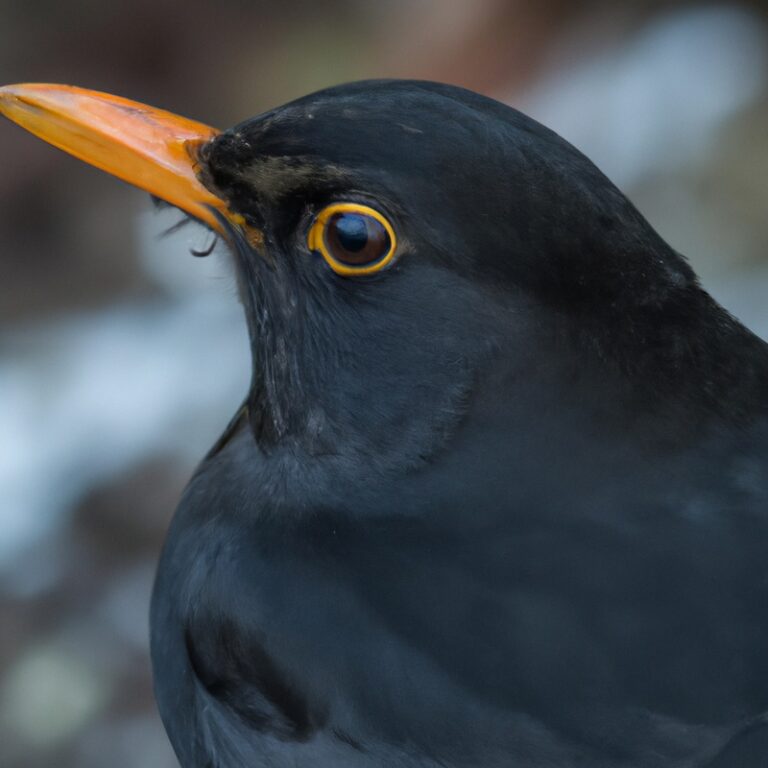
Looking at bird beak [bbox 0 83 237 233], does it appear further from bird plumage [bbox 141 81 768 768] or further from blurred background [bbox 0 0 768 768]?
blurred background [bbox 0 0 768 768]

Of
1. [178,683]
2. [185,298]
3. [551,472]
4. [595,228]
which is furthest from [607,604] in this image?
[185,298]

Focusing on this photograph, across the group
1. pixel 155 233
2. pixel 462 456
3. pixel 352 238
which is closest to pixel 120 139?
pixel 352 238

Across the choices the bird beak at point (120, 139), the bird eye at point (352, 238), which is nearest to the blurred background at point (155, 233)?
the bird beak at point (120, 139)

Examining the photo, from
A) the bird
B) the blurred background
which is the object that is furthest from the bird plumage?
the blurred background

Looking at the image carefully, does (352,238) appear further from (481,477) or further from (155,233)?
(155,233)

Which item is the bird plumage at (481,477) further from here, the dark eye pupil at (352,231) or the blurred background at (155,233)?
the blurred background at (155,233)

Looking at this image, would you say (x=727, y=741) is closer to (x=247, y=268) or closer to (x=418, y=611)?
Result: (x=418, y=611)
